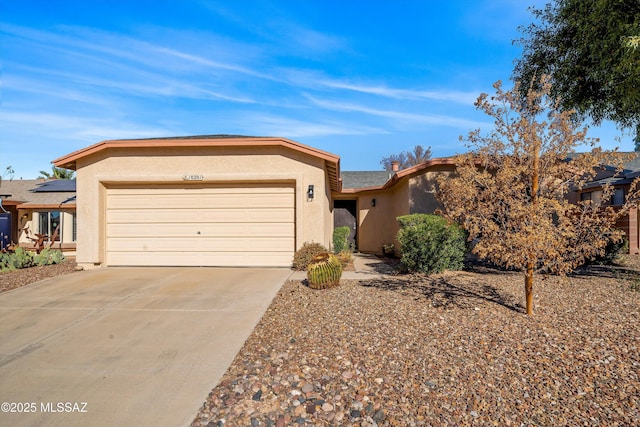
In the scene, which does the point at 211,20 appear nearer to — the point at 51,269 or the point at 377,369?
the point at 51,269

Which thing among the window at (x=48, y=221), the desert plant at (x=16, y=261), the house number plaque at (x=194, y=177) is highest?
the house number plaque at (x=194, y=177)

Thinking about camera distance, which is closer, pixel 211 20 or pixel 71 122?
pixel 211 20

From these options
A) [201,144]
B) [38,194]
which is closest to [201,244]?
[201,144]

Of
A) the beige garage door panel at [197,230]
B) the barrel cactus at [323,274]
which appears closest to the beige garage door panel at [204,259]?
the beige garage door panel at [197,230]

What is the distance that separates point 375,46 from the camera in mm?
11102

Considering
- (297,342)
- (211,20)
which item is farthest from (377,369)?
Answer: (211,20)

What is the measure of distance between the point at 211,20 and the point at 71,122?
5871 mm

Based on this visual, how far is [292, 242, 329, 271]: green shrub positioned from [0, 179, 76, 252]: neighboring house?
979cm

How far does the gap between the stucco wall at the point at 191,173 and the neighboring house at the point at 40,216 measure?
4921 millimetres

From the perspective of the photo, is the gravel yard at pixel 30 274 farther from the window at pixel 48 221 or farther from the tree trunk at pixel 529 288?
the tree trunk at pixel 529 288

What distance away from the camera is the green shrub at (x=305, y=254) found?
8930 mm

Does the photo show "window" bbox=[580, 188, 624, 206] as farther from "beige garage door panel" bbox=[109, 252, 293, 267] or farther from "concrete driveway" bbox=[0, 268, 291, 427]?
"concrete driveway" bbox=[0, 268, 291, 427]

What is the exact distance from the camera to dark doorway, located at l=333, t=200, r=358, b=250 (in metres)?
16.8

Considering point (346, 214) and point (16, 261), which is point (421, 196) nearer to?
point (346, 214)
